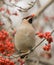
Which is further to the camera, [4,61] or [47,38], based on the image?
[4,61]

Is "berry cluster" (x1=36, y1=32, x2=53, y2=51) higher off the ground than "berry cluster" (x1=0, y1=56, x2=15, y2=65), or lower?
higher

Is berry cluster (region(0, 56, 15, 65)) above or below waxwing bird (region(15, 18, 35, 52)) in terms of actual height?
below

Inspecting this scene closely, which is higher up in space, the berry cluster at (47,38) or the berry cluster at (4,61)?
the berry cluster at (47,38)

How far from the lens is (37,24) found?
3594 mm

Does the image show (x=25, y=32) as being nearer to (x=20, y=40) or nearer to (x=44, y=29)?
(x=20, y=40)

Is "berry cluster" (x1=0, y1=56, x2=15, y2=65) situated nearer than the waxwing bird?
Yes

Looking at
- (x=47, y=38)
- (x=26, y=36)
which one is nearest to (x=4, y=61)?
Answer: (x=47, y=38)

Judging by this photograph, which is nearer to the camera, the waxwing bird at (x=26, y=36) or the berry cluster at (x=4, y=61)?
the berry cluster at (x=4, y=61)

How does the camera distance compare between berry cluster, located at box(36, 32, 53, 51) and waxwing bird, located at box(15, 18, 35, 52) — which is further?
waxwing bird, located at box(15, 18, 35, 52)

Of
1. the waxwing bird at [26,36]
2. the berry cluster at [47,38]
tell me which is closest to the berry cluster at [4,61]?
the berry cluster at [47,38]

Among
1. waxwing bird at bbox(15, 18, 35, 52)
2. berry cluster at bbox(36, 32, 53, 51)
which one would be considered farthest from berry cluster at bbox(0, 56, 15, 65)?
waxwing bird at bbox(15, 18, 35, 52)

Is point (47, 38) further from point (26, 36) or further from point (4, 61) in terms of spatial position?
point (26, 36)

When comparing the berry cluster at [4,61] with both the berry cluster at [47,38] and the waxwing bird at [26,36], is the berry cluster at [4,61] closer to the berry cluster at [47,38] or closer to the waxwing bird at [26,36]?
the berry cluster at [47,38]

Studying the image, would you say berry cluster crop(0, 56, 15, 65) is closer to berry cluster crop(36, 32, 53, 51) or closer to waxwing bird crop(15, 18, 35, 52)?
berry cluster crop(36, 32, 53, 51)
